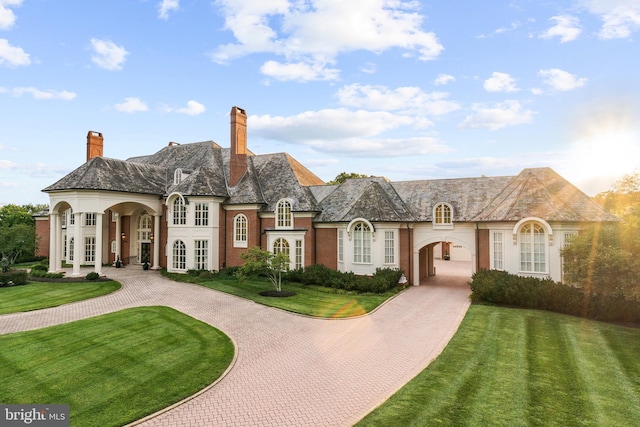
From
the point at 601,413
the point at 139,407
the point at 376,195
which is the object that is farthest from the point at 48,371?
the point at 376,195

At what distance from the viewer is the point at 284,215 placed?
29.2 m

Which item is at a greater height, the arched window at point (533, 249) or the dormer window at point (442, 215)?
the dormer window at point (442, 215)

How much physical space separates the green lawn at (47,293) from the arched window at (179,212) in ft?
22.1

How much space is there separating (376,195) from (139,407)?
21579 millimetres

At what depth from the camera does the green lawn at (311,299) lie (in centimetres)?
1945

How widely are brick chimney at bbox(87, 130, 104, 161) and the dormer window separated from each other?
33.8m

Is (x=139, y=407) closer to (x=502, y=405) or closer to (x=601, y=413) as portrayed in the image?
(x=502, y=405)

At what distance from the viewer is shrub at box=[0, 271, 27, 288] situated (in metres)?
25.4

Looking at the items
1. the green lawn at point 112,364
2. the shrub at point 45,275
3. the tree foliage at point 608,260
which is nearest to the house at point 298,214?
the shrub at point 45,275

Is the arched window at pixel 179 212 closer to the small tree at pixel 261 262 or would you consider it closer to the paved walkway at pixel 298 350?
the paved walkway at pixel 298 350

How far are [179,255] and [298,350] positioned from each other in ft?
65.4

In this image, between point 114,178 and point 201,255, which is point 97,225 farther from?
point 201,255

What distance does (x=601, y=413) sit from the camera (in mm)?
9227

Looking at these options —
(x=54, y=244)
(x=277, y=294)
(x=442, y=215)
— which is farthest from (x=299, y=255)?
(x=54, y=244)
